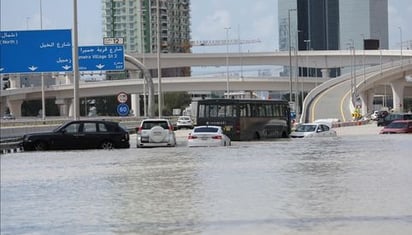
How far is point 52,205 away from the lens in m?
11.5

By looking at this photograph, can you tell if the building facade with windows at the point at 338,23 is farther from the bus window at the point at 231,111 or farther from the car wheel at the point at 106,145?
the car wheel at the point at 106,145

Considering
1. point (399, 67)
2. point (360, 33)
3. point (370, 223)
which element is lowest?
point (370, 223)

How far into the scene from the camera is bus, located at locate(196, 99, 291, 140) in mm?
42844

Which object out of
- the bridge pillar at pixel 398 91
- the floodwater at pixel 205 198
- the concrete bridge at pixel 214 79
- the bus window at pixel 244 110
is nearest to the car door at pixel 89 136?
the floodwater at pixel 205 198

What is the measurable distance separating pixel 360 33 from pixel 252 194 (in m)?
150

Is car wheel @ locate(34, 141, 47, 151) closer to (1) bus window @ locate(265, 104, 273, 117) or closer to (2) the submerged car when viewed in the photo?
(1) bus window @ locate(265, 104, 273, 117)

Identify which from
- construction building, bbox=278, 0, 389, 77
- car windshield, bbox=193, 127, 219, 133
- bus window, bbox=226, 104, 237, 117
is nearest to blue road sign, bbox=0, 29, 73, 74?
bus window, bbox=226, 104, 237, 117

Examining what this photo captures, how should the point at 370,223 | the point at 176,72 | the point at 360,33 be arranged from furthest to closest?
the point at 360,33, the point at 176,72, the point at 370,223

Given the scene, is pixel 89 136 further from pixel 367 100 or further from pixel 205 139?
pixel 367 100

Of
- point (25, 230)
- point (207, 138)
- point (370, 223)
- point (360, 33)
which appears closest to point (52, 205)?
point (25, 230)

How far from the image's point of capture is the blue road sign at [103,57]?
54094 millimetres

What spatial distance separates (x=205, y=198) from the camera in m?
13.4

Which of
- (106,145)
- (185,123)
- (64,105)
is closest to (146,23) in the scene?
(185,123)

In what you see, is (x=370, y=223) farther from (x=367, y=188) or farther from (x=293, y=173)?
(x=293, y=173)
